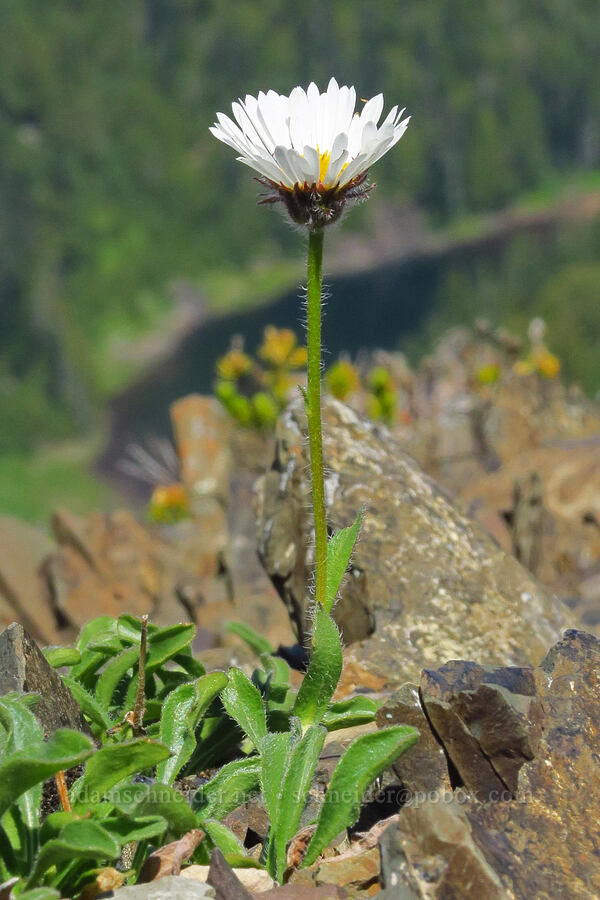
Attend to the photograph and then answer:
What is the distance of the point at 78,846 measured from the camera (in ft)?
8.43

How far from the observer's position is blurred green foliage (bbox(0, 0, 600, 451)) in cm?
10644

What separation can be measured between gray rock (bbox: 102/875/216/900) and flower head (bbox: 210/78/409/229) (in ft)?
5.96

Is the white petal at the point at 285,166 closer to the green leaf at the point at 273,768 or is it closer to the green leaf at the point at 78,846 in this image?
the green leaf at the point at 273,768

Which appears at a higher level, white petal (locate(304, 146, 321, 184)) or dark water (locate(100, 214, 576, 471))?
dark water (locate(100, 214, 576, 471))

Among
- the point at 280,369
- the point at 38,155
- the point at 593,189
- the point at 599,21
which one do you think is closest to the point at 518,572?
the point at 280,369

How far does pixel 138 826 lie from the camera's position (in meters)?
2.87

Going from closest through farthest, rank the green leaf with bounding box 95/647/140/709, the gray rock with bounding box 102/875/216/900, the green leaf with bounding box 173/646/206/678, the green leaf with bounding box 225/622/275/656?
the gray rock with bounding box 102/875/216/900 → the green leaf with bounding box 95/647/140/709 → the green leaf with bounding box 173/646/206/678 → the green leaf with bounding box 225/622/275/656

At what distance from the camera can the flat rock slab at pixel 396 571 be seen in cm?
473

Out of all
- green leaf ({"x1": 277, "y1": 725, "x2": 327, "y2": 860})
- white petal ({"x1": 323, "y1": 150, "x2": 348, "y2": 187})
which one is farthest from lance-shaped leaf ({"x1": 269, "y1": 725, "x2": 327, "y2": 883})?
white petal ({"x1": 323, "y1": 150, "x2": 348, "y2": 187})

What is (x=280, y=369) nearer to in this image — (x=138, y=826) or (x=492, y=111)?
(x=138, y=826)

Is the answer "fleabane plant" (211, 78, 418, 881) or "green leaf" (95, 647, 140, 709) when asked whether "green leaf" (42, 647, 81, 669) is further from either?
"fleabane plant" (211, 78, 418, 881)

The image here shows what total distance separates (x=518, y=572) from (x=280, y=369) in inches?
345

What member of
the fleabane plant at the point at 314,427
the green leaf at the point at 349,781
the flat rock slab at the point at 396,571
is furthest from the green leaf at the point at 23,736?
the flat rock slab at the point at 396,571

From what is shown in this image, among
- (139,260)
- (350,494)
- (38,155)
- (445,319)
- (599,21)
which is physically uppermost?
(599,21)
